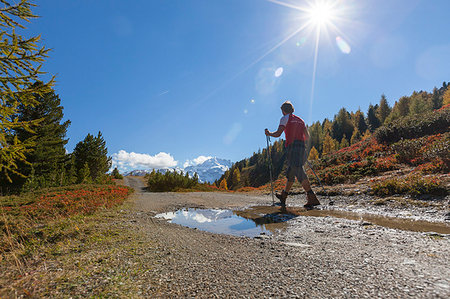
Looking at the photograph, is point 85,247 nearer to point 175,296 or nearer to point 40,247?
point 40,247

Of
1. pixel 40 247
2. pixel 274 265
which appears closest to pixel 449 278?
pixel 274 265

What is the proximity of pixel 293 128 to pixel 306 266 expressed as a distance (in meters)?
5.36

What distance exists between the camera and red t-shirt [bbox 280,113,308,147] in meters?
6.68

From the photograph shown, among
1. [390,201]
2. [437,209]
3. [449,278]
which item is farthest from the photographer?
[390,201]

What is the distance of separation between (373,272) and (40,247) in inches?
165

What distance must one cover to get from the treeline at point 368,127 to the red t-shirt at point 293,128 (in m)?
2.31

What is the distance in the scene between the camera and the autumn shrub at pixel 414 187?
528cm

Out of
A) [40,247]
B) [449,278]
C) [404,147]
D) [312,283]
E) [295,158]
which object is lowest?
[40,247]

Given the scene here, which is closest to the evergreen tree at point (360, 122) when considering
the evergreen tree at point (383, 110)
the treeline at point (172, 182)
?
the evergreen tree at point (383, 110)

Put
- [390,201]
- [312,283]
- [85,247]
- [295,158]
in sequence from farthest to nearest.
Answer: [295,158] → [390,201] → [85,247] → [312,283]

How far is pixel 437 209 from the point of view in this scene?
4.36 meters

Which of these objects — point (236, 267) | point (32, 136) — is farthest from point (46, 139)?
point (236, 267)

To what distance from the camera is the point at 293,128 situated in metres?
6.71

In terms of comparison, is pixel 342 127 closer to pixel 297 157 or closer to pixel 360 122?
pixel 360 122
